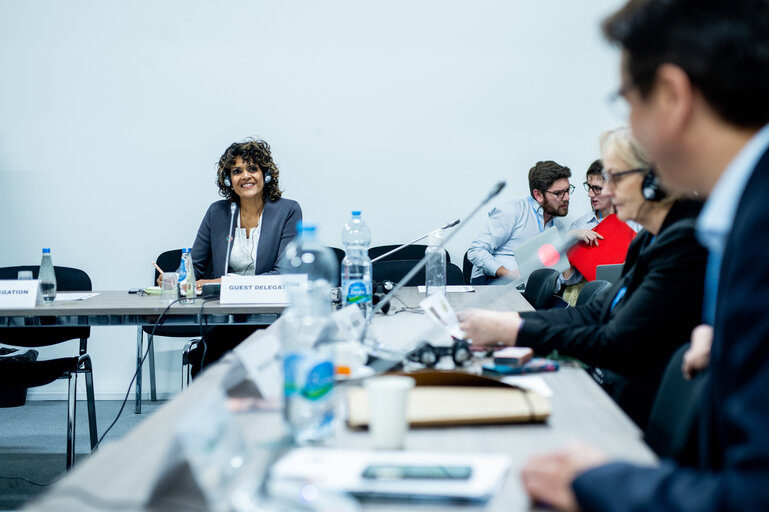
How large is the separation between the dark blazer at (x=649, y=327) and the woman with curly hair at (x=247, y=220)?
1.97 meters

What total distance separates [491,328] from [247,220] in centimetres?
212

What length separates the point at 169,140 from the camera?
13.8 ft

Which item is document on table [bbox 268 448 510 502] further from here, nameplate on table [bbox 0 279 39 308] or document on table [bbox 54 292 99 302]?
document on table [bbox 54 292 99 302]

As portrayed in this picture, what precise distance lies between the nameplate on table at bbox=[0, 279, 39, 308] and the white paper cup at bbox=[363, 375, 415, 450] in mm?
2093

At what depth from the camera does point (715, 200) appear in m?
0.83

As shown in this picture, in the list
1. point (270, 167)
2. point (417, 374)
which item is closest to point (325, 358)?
point (417, 374)

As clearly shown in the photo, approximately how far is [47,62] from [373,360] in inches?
143

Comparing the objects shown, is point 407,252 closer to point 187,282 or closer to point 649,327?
point 187,282

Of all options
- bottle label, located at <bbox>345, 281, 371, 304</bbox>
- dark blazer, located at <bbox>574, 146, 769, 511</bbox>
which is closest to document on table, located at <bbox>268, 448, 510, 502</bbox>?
dark blazer, located at <bbox>574, 146, 769, 511</bbox>

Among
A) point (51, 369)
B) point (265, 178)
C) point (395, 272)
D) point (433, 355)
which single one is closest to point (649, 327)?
point (433, 355)

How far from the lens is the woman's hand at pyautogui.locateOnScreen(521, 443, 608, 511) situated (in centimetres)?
76

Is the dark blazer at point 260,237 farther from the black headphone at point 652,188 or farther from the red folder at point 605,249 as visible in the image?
the black headphone at point 652,188

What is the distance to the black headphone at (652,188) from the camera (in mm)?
1634

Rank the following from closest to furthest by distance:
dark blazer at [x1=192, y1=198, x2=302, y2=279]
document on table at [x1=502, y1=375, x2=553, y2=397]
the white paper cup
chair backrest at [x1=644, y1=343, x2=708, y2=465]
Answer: the white paper cup, chair backrest at [x1=644, y1=343, x2=708, y2=465], document on table at [x1=502, y1=375, x2=553, y2=397], dark blazer at [x1=192, y1=198, x2=302, y2=279]
